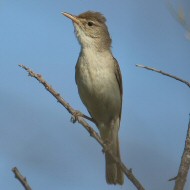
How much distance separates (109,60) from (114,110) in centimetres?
52

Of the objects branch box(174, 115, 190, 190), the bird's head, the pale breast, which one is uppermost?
the bird's head

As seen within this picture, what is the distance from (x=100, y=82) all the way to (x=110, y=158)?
0.74m

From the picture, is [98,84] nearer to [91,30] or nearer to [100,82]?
[100,82]

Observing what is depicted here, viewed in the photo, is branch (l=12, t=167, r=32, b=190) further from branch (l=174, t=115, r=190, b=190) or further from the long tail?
the long tail

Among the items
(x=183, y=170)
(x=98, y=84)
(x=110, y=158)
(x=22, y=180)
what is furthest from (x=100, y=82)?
(x=22, y=180)

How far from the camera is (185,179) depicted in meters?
1.98

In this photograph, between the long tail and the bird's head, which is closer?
the long tail

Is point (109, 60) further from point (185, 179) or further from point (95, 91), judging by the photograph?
point (185, 179)

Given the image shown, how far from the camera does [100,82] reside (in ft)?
13.6

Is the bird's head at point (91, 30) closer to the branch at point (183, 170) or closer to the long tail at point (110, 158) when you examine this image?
the long tail at point (110, 158)

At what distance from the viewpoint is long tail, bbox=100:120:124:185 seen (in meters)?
4.09

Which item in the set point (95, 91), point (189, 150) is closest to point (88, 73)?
point (95, 91)

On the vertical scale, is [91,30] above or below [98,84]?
→ above

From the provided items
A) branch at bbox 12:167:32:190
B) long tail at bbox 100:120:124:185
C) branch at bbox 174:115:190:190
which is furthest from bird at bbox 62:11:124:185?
branch at bbox 12:167:32:190
